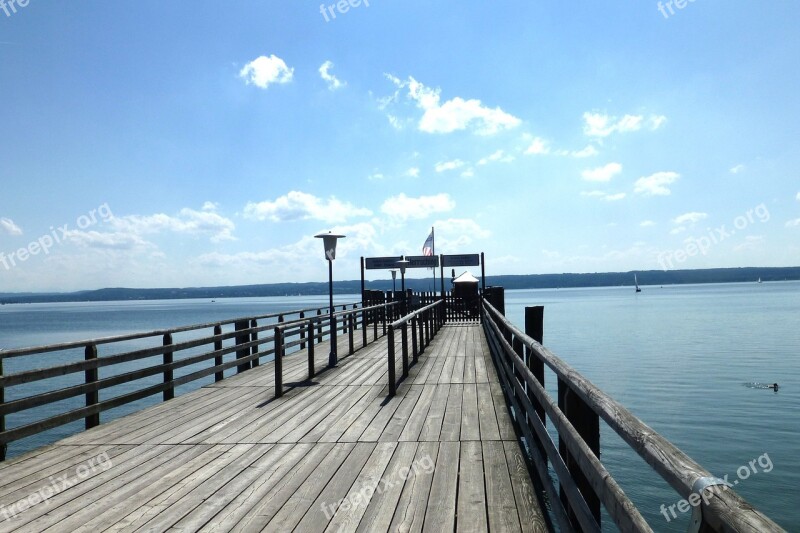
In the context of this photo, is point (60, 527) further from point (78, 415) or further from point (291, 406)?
point (291, 406)

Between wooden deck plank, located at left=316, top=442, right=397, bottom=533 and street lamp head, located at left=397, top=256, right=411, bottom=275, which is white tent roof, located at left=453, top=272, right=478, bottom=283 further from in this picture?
wooden deck plank, located at left=316, top=442, right=397, bottom=533

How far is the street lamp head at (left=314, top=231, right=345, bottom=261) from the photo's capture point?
13.0 metres

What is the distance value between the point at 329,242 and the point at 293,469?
873cm

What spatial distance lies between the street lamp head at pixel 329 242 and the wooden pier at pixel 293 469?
5.12 m

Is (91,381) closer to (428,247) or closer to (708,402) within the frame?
(708,402)

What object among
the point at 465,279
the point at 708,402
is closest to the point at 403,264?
the point at 465,279

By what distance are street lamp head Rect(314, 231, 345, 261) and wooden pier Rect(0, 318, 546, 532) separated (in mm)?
5116

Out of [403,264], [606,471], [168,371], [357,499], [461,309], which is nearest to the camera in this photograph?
[606,471]

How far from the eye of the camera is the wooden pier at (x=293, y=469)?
3773mm

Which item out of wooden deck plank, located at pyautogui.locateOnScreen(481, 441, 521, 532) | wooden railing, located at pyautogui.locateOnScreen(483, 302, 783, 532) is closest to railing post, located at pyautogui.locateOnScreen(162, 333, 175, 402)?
wooden deck plank, located at pyautogui.locateOnScreen(481, 441, 521, 532)

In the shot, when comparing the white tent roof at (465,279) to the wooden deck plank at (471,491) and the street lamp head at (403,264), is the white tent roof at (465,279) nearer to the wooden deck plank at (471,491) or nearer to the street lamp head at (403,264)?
the street lamp head at (403,264)

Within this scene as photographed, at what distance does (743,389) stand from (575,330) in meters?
28.8

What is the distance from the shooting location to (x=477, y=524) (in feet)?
11.7

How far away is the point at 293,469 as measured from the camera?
4.81 meters
